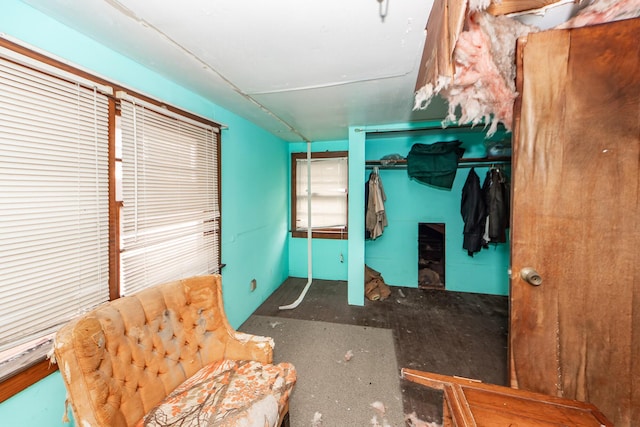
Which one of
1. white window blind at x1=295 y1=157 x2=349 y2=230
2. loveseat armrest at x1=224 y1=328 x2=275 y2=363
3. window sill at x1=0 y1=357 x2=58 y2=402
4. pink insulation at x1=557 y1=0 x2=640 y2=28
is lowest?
loveseat armrest at x1=224 y1=328 x2=275 y2=363

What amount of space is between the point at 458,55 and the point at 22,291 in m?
2.02

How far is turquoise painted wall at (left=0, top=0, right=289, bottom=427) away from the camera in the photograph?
969 mm

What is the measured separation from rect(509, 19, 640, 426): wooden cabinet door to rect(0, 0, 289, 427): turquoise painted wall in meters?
2.01

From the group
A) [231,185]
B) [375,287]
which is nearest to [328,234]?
[375,287]

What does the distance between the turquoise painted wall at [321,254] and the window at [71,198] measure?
7.31 feet

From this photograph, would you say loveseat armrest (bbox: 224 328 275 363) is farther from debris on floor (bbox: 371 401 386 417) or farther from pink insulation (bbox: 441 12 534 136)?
pink insulation (bbox: 441 12 534 136)

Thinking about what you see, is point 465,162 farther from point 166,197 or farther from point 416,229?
point 166,197

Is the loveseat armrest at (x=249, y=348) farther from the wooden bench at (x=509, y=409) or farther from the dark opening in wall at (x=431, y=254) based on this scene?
the dark opening in wall at (x=431, y=254)

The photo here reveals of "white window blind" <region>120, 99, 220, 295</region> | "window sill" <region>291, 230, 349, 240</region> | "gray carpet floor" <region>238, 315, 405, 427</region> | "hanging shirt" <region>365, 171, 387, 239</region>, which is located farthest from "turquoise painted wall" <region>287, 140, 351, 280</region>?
"white window blind" <region>120, 99, 220, 295</region>

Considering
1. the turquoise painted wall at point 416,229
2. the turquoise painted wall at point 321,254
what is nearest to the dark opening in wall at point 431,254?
the turquoise painted wall at point 416,229

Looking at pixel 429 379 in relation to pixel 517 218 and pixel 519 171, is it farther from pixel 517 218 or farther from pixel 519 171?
pixel 519 171

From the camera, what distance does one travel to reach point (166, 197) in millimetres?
1579

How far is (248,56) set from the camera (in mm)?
1331

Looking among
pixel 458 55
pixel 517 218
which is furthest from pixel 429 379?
pixel 458 55
